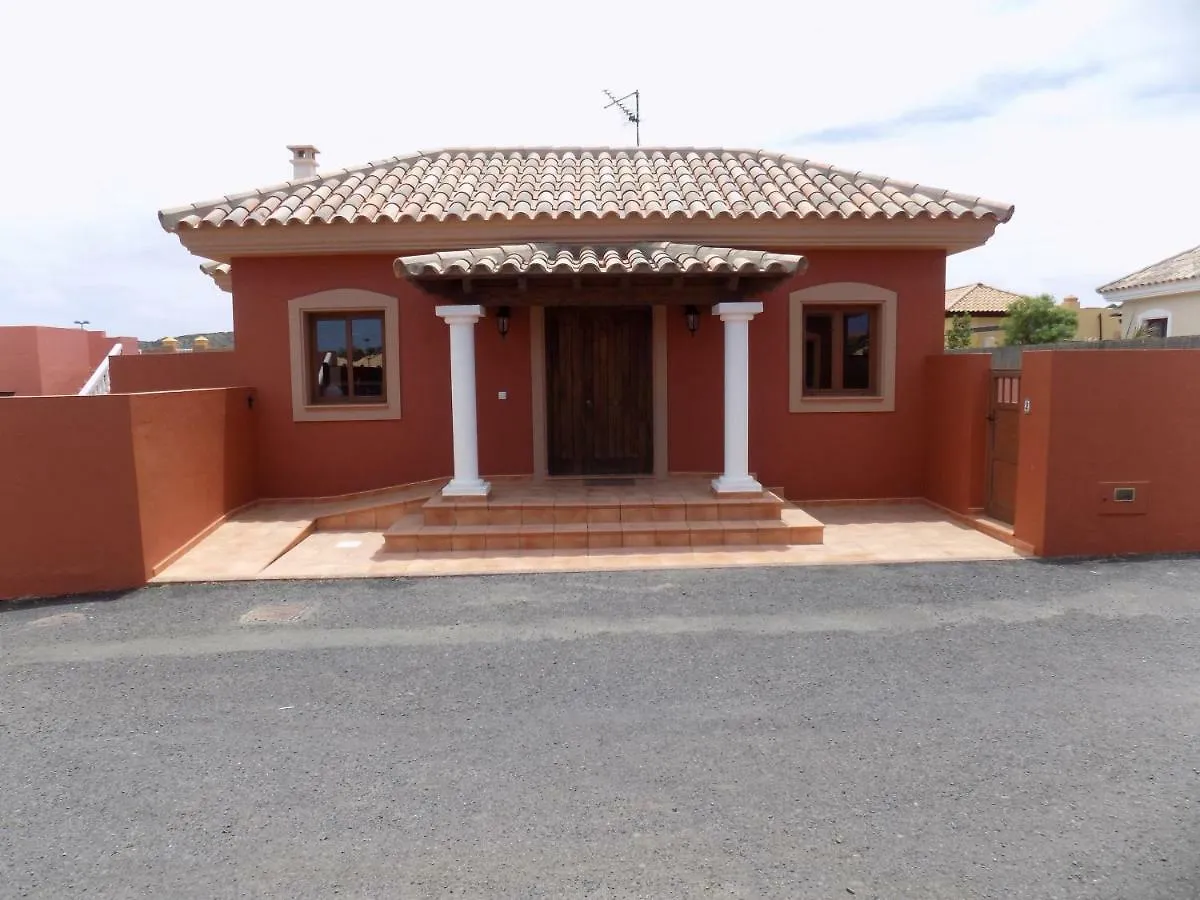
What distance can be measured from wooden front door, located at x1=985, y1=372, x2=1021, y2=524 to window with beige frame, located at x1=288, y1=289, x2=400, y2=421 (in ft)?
24.7

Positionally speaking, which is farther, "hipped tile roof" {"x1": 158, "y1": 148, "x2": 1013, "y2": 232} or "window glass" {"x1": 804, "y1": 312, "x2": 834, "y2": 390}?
"window glass" {"x1": 804, "y1": 312, "x2": 834, "y2": 390}

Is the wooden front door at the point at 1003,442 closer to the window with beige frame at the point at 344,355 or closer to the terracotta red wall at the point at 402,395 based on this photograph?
the terracotta red wall at the point at 402,395

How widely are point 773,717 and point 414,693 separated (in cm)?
223

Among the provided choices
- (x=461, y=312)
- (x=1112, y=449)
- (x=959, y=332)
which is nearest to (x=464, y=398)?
(x=461, y=312)

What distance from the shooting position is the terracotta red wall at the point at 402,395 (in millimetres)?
9969

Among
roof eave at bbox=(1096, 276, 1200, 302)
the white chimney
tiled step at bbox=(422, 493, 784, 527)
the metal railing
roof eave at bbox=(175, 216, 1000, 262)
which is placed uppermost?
the white chimney

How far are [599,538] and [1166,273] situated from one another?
23.0 m

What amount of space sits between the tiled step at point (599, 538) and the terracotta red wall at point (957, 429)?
230 centimetres

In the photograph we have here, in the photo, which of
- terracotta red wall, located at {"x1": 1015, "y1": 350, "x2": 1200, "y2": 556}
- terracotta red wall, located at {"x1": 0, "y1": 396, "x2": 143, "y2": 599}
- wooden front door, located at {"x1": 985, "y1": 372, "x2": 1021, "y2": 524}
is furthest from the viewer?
wooden front door, located at {"x1": 985, "y1": 372, "x2": 1021, "y2": 524}

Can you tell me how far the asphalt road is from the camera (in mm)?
3016

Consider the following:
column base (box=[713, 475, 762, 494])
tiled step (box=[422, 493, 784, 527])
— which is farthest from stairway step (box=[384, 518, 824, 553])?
column base (box=[713, 475, 762, 494])

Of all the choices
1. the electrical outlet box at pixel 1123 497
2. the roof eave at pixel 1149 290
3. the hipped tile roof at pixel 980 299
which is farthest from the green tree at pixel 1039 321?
the electrical outlet box at pixel 1123 497

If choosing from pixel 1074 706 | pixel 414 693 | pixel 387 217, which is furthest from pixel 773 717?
pixel 387 217

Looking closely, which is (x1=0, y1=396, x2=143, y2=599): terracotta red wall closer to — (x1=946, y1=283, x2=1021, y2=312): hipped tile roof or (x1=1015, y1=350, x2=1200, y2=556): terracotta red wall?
(x1=1015, y1=350, x2=1200, y2=556): terracotta red wall
